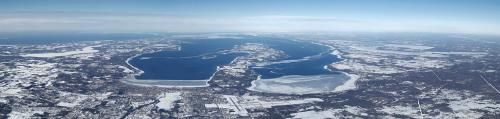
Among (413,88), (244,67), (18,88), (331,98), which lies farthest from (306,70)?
(18,88)

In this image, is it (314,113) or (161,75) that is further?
(161,75)

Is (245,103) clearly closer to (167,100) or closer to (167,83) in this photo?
(167,100)

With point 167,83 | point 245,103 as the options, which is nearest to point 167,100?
point 245,103

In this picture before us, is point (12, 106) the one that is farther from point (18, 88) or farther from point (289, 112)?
point (289, 112)

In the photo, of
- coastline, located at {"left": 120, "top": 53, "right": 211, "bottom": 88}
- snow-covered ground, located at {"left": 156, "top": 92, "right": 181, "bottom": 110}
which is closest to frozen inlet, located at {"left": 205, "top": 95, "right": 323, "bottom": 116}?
snow-covered ground, located at {"left": 156, "top": 92, "right": 181, "bottom": 110}

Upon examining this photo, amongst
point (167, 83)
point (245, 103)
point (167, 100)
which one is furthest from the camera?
point (167, 83)

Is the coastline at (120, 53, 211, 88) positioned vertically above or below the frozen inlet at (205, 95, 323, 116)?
below

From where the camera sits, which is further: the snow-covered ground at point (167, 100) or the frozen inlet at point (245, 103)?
the snow-covered ground at point (167, 100)

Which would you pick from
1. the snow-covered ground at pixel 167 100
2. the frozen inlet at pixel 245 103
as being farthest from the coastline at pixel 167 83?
the frozen inlet at pixel 245 103

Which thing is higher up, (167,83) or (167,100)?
(167,100)

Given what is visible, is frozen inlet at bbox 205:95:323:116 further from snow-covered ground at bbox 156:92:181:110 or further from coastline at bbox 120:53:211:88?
coastline at bbox 120:53:211:88

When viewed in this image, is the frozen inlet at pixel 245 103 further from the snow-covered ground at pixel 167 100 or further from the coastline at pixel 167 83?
the coastline at pixel 167 83
